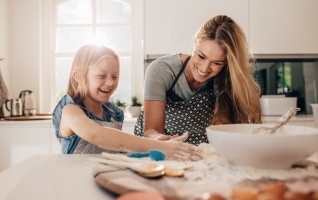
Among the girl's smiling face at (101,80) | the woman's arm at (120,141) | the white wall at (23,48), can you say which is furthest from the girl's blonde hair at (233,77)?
the white wall at (23,48)

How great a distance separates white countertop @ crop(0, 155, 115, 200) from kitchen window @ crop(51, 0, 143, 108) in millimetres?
2028

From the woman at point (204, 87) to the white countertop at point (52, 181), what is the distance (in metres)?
0.42

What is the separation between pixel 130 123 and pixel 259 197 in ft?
6.17

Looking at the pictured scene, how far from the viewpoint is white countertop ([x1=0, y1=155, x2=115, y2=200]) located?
54cm

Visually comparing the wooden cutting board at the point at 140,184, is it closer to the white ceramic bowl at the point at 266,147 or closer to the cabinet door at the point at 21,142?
the white ceramic bowl at the point at 266,147

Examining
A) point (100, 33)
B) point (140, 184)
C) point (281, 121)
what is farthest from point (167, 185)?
point (100, 33)

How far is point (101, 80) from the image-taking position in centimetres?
121

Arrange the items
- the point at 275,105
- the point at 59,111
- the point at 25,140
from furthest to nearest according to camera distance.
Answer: the point at 275,105
the point at 25,140
the point at 59,111

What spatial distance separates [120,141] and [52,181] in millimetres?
287

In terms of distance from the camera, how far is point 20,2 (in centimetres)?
270

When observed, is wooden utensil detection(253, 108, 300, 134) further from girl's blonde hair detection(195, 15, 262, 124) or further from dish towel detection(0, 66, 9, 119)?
dish towel detection(0, 66, 9, 119)

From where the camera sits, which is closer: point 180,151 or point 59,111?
point 180,151

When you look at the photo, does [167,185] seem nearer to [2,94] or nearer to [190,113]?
[190,113]

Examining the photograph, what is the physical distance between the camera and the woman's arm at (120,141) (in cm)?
80
